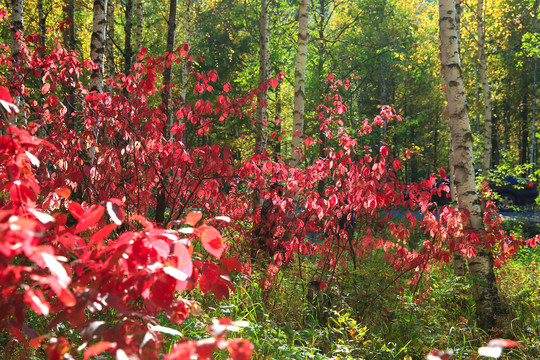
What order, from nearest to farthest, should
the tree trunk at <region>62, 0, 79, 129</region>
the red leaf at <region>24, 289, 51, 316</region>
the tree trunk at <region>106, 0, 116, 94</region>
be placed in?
the red leaf at <region>24, 289, 51, 316</region> < the tree trunk at <region>62, 0, 79, 129</region> < the tree trunk at <region>106, 0, 116, 94</region>

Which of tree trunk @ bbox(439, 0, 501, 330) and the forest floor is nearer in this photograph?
the forest floor

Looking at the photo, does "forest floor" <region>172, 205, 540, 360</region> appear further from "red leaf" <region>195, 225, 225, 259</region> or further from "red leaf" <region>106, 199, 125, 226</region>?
"red leaf" <region>106, 199, 125, 226</region>

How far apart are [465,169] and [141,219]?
3.78m

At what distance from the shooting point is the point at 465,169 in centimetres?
404

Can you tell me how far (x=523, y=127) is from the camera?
26281 millimetres

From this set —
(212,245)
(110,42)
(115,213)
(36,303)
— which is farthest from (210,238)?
(110,42)

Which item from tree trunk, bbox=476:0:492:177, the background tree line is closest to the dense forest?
tree trunk, bbox=476:0:492:177

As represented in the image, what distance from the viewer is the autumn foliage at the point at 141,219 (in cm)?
112

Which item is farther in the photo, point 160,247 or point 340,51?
point 340,51

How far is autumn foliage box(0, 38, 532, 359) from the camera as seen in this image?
1124 mm

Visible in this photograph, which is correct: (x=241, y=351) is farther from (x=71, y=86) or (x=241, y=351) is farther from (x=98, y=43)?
(x=71, y=86)

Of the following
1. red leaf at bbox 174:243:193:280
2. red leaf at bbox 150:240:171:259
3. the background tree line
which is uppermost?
the background tree line

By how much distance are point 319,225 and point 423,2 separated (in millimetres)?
21864

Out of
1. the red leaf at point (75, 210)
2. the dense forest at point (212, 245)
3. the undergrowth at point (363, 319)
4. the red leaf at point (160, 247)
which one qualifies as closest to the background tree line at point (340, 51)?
the dense forest at point (212, 245)
